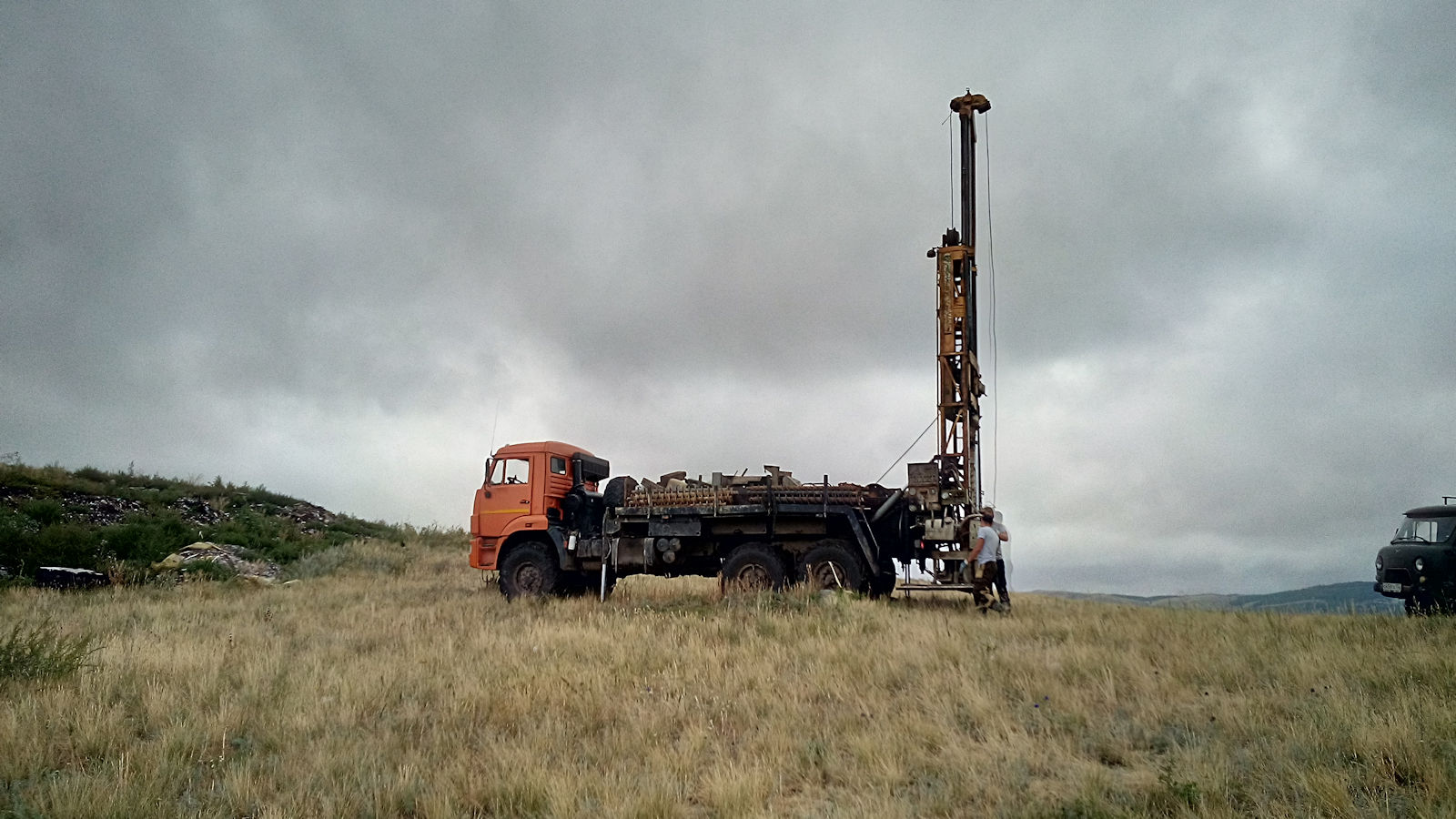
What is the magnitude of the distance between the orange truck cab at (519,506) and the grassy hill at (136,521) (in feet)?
30.2

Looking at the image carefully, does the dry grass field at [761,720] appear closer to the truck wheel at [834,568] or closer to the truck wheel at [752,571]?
the truck wheel at [834,568]

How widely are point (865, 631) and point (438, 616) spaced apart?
7.15 metres

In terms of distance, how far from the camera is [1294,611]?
13070mm

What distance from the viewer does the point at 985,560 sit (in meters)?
13.1

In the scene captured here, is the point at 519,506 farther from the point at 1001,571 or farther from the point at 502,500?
the point at 1001,571

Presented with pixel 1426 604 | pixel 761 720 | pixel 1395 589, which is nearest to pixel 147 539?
pixel 761 720

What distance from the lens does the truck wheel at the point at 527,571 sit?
52.1ft

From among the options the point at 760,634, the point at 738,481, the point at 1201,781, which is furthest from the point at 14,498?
the point at 1201,781

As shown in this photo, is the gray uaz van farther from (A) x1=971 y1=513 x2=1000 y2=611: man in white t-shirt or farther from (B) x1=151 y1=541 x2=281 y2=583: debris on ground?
(B) x1=151 y1=541 x2=281 y2=583: debris on ground

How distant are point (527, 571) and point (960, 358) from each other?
9189mm

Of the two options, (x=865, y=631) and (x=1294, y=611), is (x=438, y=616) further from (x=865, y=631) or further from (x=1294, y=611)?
(x=1294, y=611)

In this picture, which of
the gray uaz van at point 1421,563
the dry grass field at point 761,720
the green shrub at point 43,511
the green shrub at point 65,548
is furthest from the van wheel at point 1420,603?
the green shrub at point 43,511

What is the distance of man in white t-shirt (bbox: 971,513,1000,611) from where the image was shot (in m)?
13.1

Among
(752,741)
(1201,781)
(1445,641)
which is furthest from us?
(1445,641)
